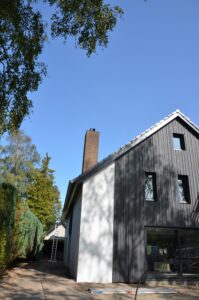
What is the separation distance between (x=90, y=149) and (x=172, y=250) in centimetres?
771

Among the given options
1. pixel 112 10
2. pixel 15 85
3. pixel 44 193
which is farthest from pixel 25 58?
pixel 44 193

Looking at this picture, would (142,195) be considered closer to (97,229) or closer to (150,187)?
(150,187)

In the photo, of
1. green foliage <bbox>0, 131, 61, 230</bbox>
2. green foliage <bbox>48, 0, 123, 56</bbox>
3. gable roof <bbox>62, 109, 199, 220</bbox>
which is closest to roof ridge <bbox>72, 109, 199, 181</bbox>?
gable roof <bbox>62, 109, 199, 220</bbox>

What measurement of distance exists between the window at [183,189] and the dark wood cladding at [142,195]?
229 mm

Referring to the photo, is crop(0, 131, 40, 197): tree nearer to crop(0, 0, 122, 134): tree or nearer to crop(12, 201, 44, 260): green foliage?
crop(12, 201, 44, 260): green foliage

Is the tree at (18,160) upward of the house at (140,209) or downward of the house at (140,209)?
upward

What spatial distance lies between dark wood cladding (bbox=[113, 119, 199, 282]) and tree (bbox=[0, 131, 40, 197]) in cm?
2229

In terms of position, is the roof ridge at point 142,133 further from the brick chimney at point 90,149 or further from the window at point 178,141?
the brick chimney at point 90,149

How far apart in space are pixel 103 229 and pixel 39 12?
9.06 m

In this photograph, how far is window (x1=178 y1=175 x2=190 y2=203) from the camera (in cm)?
1381

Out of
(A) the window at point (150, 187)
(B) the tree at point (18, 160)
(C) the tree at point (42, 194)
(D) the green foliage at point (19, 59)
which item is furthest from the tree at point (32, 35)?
(C) the tree at point (42, 194)

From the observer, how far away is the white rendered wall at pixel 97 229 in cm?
1159

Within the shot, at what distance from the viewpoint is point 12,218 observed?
11.9 metres

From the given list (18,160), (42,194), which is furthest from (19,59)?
(42,194)
